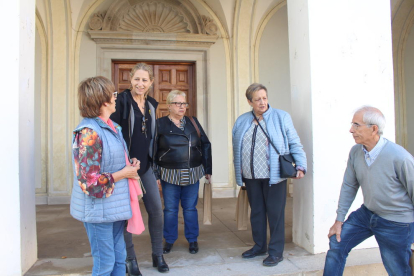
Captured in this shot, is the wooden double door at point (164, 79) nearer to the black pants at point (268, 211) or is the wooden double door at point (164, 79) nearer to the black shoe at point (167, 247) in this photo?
the black shoe at point (167, 247)

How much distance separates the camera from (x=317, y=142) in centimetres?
340

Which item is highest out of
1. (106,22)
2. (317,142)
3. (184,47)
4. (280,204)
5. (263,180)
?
(106,22)

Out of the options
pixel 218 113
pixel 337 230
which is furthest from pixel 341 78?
pixel 218 113

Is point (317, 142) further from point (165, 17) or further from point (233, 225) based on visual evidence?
point (165, 17)

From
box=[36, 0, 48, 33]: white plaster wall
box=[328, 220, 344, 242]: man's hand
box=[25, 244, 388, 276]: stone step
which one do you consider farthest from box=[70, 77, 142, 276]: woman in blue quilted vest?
box=[36, 0, 48, 33]: white plaster wall

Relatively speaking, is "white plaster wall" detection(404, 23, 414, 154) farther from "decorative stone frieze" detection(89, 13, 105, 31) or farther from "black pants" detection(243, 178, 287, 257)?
"decorative stone frieze" detection(89, 13, 105, 31)

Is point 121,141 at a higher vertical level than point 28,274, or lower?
higher

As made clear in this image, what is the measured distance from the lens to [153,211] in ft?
9.85

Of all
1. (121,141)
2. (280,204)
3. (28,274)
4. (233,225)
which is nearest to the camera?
(121,141)

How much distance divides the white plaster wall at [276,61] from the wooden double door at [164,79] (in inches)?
57.6

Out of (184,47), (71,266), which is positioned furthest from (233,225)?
(184,47)

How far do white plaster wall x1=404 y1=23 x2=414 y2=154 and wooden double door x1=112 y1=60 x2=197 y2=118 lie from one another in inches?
184

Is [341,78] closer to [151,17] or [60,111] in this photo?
[151,17]

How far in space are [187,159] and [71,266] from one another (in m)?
1.42
